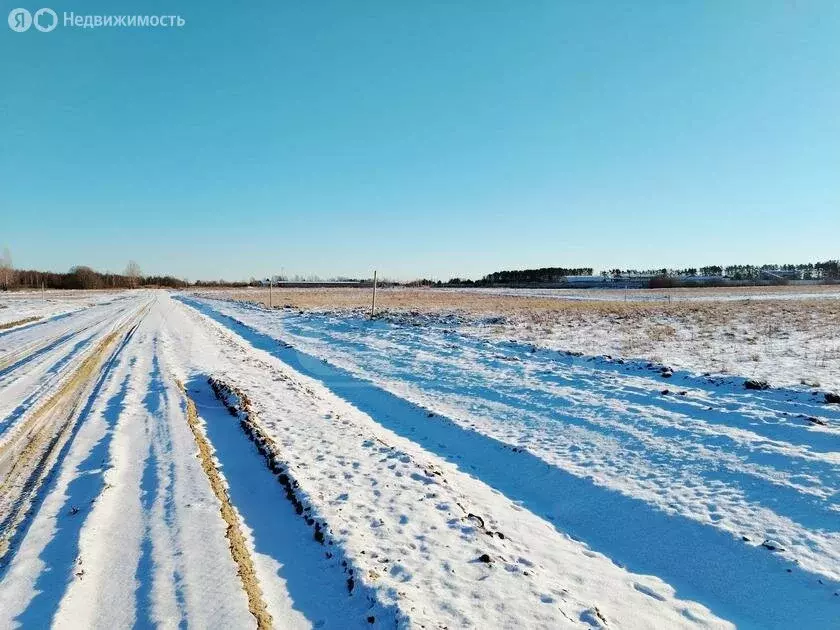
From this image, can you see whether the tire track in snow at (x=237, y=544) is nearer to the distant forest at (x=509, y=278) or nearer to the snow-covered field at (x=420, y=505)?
the snow-covered field at (x=420, y=505)

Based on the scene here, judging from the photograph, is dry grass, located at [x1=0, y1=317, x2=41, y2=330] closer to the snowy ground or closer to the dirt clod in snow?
the snowy ground

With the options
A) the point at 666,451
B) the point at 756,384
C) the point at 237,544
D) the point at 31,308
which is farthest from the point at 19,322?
the point at 756,384

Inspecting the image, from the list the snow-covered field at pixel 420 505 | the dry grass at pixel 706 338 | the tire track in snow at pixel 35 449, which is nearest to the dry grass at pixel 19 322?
the snow-covered field at pixel 420 505

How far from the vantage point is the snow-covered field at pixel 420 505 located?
3461mm

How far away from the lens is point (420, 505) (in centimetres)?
499

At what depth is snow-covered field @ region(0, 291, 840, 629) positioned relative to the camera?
3461mm

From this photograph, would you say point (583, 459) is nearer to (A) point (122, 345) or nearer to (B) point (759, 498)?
(B) point (759, 498)

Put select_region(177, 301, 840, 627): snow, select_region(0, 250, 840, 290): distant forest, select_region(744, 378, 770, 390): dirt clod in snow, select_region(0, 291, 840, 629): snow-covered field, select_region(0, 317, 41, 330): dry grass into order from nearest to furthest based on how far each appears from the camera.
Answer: select_region(0, 291, 840, 629): snow-covered field
select_region(177, 301, 840, 627): snow
select_region(744, 378, 770, 390): dirt clod in snow
select_region(0, 317, 41, 330): dry grass
select_region(0, 250, 840, 290): distant forest

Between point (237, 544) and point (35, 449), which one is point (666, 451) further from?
point (35, 449)

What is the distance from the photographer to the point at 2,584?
3383 mm

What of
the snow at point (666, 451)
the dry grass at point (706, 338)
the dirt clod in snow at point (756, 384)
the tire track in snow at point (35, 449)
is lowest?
the snow at point (666, 451)

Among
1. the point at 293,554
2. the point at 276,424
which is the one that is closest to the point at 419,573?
the point at 293,554

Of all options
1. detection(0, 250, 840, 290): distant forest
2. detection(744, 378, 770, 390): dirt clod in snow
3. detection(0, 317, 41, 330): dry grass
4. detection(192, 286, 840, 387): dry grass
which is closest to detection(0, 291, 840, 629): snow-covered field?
detection(744, 378, 770, 390): dirt clod in snow

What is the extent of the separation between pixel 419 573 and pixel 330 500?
1.55 meters
